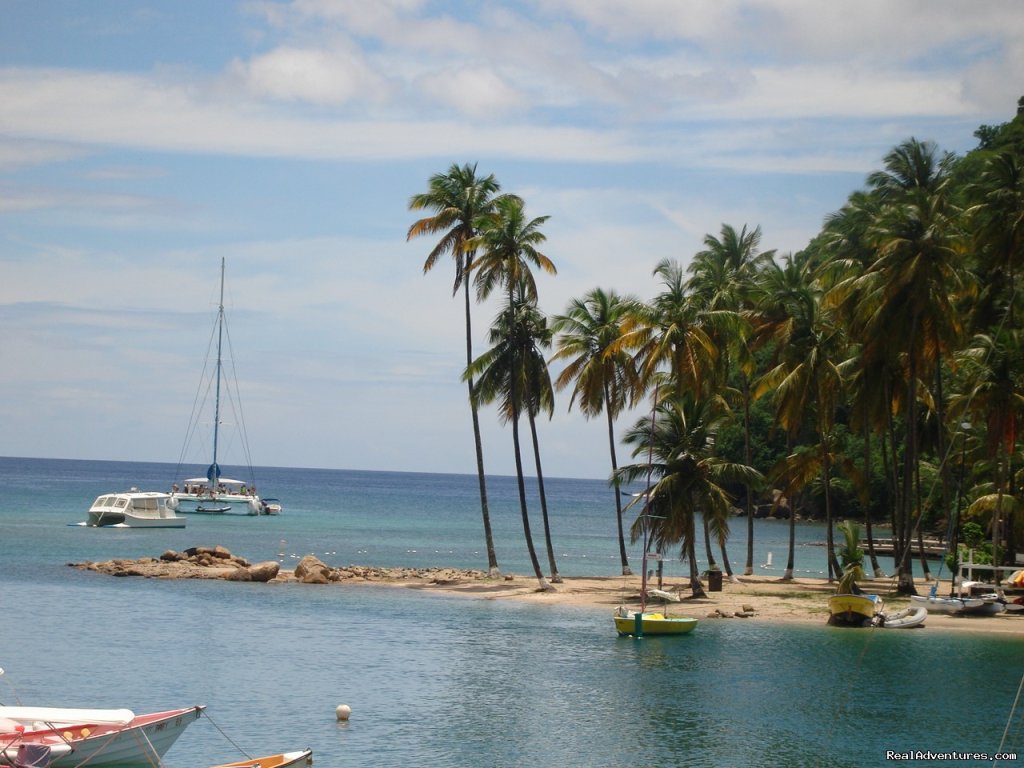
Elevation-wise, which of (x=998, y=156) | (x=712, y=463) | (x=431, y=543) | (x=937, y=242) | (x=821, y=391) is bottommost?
(x=431, y=543)

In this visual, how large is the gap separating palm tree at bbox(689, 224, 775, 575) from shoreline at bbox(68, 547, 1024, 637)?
537cm

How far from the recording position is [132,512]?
9081 centimetres

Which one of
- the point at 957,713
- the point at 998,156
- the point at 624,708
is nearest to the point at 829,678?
the point at 957,713

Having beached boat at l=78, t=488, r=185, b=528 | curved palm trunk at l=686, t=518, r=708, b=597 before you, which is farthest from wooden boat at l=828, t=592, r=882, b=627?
beached boat at l=78, t=488, r=185, b=528

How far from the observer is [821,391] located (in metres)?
51.8

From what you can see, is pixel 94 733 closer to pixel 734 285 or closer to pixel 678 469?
pixel 678 469

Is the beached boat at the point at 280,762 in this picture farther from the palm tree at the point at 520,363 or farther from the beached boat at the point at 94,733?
the palm tree at the point at 520,363

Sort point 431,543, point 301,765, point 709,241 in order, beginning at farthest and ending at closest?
A: 1. point 431,543
2. point 709,241
3. point 301,765

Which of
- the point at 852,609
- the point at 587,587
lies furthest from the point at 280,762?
the point at 587,587

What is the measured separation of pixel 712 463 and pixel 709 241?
75.1 ft

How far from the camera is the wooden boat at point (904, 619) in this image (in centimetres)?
4147

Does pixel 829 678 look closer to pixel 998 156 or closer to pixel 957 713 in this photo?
pixel 957 713

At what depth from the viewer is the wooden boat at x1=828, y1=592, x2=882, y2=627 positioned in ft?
137

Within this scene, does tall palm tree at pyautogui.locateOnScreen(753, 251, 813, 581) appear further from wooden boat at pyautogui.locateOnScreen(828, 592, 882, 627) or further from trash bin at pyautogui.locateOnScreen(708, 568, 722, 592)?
wooden boat at pyautogui.locateOnScreen(828, 592, 882, 627)
